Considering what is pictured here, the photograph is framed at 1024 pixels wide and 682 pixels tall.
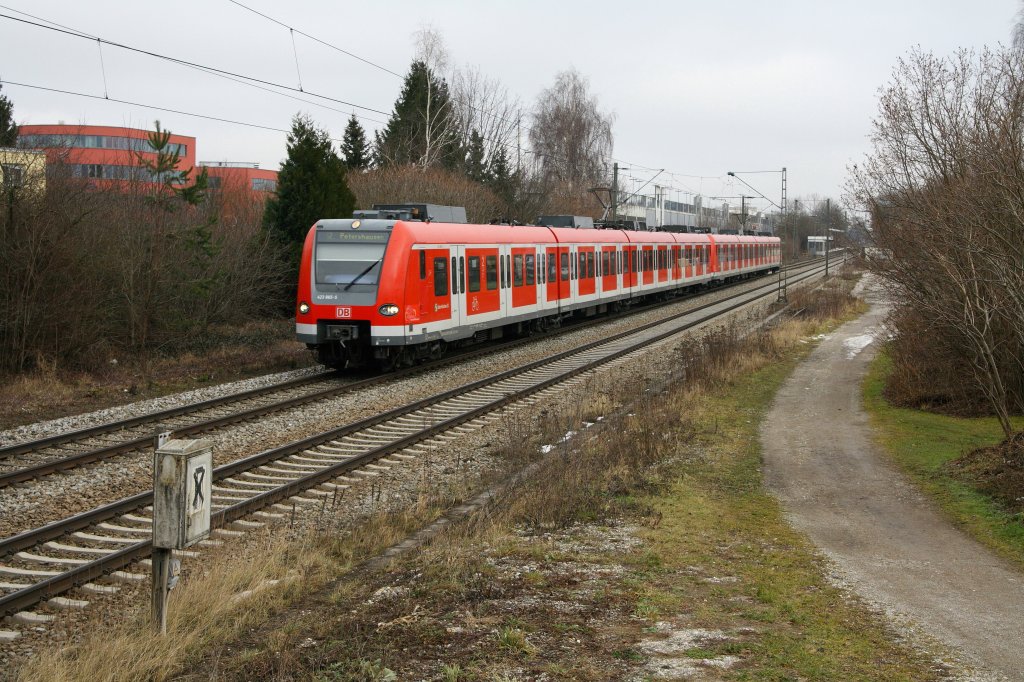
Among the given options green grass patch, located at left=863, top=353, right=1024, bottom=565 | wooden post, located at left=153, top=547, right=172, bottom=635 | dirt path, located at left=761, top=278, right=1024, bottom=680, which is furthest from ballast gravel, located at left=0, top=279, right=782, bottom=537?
green grass patch, located at left=863, top=353, right=1024, bottom=565

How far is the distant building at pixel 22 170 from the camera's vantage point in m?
16.8

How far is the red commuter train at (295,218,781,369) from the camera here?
1792 centimetres

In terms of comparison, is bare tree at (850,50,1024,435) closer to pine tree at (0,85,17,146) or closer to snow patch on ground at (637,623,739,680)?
snow patch on ground at (637,623,739,680)

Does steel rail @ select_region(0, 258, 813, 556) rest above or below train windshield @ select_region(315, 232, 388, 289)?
below

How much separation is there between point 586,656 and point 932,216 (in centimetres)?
996

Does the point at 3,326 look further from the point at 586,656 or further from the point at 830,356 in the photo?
the point at 830,356

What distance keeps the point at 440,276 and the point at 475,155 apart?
36928mm

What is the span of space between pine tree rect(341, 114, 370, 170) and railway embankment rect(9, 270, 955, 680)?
129 feet

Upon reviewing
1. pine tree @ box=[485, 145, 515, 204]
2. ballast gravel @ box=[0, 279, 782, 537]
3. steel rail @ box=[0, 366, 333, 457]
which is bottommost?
ballast gravel @ box=[0, 279, 782, 537]

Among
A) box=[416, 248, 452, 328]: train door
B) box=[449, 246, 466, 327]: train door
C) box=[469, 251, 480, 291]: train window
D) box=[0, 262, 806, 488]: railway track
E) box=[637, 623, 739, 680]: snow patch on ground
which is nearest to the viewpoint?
box=[637, 623, 739, 680]: snow patch on ground

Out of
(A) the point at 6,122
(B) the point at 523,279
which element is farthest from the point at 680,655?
(A) the point at 6,122

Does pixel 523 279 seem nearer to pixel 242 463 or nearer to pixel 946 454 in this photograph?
pixel 946 454

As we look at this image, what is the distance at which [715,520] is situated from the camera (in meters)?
9.06

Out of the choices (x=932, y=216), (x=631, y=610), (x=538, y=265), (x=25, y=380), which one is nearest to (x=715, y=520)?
(x=631, y=610)
